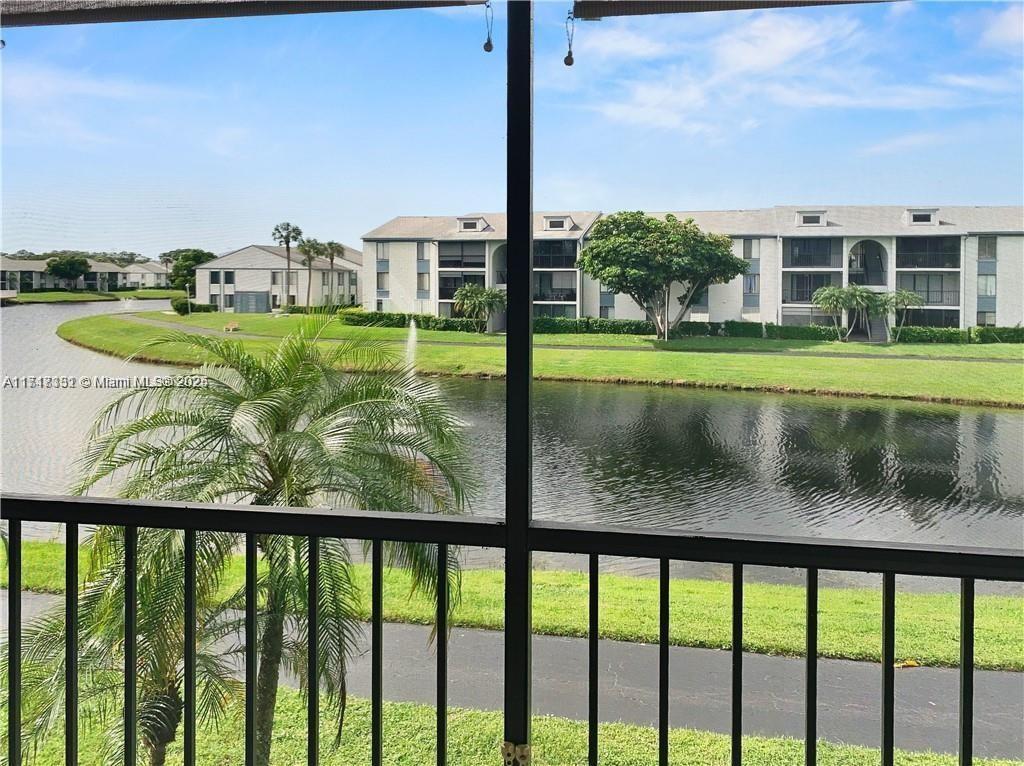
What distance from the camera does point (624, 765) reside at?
2.48 meters

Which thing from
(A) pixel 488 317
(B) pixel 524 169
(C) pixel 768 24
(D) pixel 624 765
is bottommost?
(D) pixel 624 765

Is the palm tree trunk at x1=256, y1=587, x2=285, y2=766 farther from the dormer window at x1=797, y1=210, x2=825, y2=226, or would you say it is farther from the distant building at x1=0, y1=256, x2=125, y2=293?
the dormer window at x1=797, y1=210, x2=825, y2=226

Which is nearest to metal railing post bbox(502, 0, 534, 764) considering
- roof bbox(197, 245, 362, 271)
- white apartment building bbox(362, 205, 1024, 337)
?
white apartment building bbox(362, 205, 1024, 337)

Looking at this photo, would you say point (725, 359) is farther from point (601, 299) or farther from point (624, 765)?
point (624, 765)

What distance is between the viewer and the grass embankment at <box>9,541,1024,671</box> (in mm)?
2107

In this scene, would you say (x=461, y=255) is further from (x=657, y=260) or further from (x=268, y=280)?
(x=268, y=280)

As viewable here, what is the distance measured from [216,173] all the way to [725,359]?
1948 mm

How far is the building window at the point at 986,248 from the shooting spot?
6.91ft

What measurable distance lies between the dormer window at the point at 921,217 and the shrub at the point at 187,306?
7.91 feet

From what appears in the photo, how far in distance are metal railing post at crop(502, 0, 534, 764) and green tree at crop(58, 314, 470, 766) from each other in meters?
0.90

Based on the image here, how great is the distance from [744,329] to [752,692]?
107 cm

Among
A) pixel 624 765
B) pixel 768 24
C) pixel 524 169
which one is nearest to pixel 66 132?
pixel 524 169

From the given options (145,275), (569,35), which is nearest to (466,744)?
(145,275)

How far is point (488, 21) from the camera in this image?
236cm
